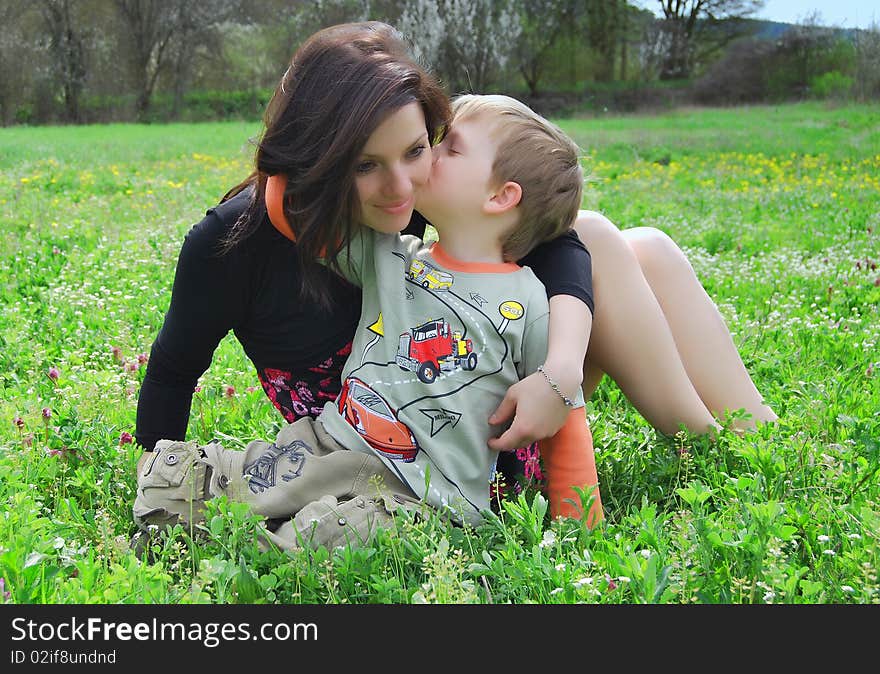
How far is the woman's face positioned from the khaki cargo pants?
0.61m

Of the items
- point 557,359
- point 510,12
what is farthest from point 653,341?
point 510,12

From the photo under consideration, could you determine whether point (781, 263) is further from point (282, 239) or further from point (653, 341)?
point (282, 239)

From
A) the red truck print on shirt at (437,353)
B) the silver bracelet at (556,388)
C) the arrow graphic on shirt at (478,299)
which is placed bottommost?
the silver bracelet at (556,388)

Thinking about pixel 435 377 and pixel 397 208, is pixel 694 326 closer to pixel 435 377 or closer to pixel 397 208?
pixel 435 377

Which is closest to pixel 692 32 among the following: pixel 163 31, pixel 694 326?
pixel 163 31

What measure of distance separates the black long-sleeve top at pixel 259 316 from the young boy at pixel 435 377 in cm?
10

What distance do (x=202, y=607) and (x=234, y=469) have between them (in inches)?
21.9

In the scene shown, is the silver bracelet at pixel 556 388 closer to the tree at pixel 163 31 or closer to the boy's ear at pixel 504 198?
the boy's ear at pixel 504 198

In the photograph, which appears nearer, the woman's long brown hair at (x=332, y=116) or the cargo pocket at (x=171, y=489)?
the woman's long brown hair at (x=332, y=116)

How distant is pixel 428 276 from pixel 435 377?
0.28 meters

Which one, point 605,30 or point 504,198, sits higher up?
point 605,30

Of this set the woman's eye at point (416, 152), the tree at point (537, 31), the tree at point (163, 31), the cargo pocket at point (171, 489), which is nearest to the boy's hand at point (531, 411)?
the woman's eye at point (416, 152)

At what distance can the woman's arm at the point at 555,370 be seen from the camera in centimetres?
227

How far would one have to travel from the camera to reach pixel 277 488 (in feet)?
7.54
